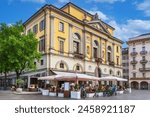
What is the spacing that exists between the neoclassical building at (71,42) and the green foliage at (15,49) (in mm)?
3491

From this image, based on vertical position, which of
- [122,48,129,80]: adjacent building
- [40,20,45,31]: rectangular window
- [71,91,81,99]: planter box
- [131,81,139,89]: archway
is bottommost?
[131,81,139,89]: archway

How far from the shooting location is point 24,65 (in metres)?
35.6

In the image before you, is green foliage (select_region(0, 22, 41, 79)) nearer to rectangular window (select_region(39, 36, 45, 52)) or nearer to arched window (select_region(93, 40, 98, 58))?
rectangular window (select_region(39, 36, 45, 52))

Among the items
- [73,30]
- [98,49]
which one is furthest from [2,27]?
[98,49]

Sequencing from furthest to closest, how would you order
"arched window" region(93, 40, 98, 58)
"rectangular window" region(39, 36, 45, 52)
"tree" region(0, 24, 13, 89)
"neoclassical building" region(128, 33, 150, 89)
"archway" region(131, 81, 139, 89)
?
"archway" region(131, 81, 139, 89)
"neoclassical building" region(128, 33, 150, 89)
"arched window" region(93, 40, 98, 58)
"rectangular window" region(39, 36, 45, 52)
"tree" region(0, 24, 13, 89)

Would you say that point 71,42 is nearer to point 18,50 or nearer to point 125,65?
point 18,50

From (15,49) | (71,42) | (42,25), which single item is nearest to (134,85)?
Result: (71,42)

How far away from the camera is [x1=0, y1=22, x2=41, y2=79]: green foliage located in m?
34.2

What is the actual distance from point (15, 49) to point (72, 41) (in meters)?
12.3

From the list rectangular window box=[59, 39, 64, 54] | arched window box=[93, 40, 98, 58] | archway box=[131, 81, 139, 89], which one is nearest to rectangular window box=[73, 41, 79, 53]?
rectangular window box=[59, 39, 64, 54]

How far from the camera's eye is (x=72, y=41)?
43469 mm

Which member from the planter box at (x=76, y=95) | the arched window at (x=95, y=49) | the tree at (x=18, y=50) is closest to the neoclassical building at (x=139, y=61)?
the arched window at (x=95, y=49)

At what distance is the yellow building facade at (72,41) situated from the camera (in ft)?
128

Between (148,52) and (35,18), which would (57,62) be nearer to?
(35,18)
